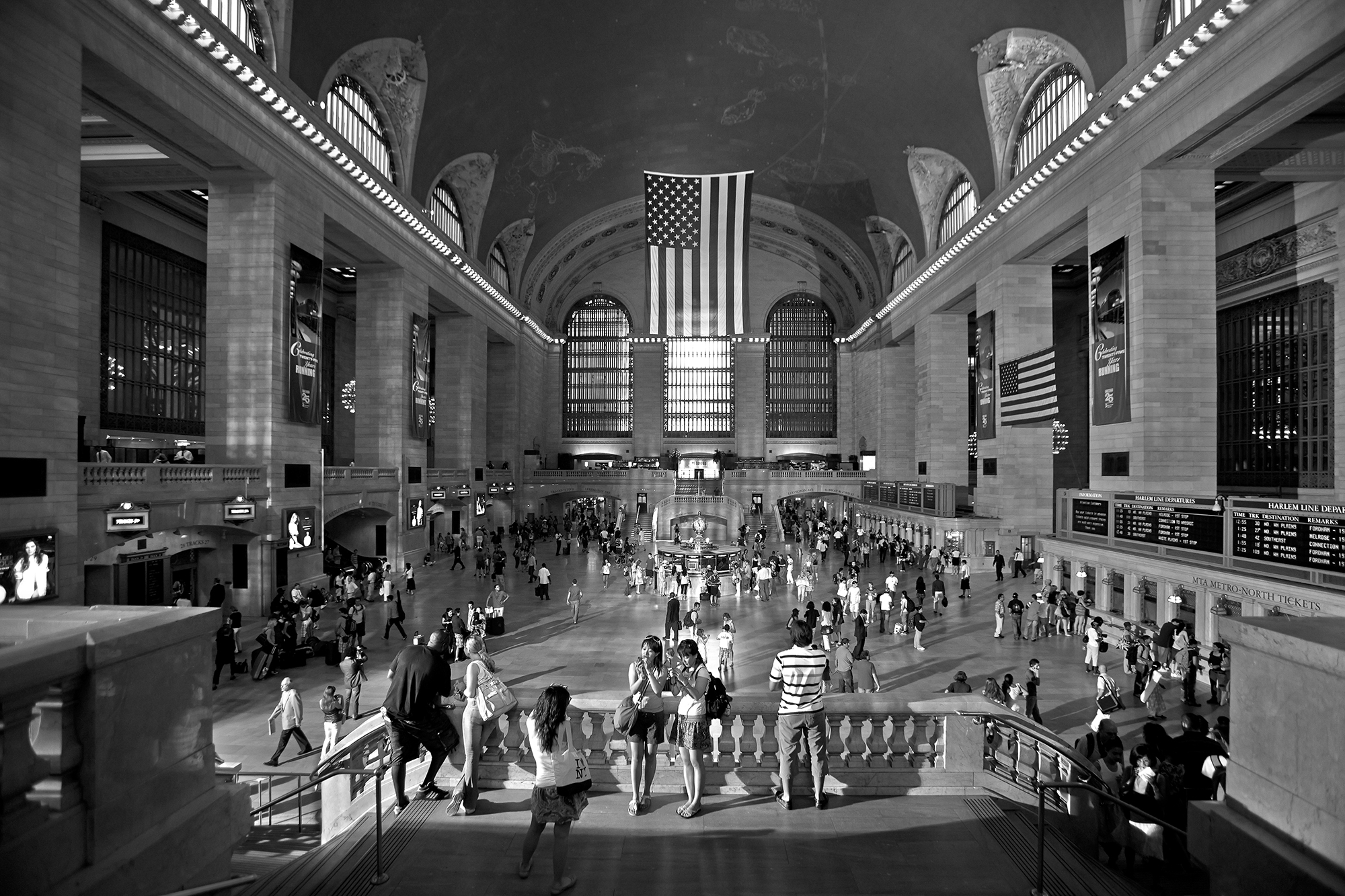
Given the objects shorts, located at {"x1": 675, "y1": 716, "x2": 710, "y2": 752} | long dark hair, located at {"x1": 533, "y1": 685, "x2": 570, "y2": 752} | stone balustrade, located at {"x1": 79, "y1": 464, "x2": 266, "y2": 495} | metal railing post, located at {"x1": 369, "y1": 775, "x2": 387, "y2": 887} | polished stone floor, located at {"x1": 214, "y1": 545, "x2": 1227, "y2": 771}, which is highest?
stone balustrade, located at {"x1": 79, "y1": 464, "x2": 266, "y2": 495}

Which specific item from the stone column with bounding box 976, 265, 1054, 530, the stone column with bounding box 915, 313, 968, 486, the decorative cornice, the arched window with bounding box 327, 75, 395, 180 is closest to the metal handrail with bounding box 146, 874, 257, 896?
the arched window with bounding box 327, 75, 395, 180

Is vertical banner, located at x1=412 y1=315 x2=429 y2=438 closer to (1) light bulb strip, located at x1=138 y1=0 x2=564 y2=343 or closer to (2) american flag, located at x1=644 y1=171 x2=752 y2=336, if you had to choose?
(1) light bulb strip, located at x1=138 y1=0 x2=564 y2=343

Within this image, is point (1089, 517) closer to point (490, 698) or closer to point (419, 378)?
point (490, 698)

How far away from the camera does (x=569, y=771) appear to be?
12.1ft

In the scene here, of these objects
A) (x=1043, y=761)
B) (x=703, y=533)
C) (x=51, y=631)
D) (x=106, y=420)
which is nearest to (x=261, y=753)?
(x=51, y=631)

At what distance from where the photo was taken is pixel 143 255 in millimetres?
21203

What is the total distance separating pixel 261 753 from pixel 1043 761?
8308 mm

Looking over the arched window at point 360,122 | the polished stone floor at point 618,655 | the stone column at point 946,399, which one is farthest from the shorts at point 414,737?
the stone column at point 946,399

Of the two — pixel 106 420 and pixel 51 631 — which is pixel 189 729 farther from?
pixel 106 420

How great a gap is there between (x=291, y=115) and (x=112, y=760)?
18146mm

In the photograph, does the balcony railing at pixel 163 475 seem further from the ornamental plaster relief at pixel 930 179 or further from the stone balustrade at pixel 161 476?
the ornamental plaster relief at pixel 930 179

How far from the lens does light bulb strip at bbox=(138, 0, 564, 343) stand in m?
13.2

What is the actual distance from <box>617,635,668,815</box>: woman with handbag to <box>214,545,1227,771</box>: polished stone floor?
1.84 metres

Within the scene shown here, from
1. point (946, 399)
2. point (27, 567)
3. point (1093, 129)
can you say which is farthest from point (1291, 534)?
point (946, 399)
